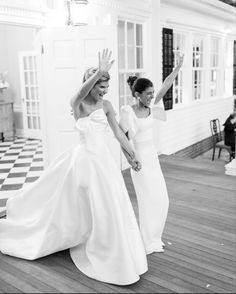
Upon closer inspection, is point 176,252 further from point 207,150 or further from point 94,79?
point 207,150

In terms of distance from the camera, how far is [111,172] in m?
2.74

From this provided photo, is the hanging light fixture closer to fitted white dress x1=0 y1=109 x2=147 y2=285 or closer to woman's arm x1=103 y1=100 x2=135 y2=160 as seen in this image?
woman's arm x1=103 y1=100 x2=135 y2=160

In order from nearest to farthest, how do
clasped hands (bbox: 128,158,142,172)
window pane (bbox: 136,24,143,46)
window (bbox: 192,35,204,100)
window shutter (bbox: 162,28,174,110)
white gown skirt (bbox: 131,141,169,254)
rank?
clasped hands (bbox: 128,158,142,172)
white gown skirt (bbox: 131,141,169,254)
window pane (bbox: 136,24,143,46)
window shutter (bbox: 162,28,174,110)
window (bbox: 192,35,204,100)

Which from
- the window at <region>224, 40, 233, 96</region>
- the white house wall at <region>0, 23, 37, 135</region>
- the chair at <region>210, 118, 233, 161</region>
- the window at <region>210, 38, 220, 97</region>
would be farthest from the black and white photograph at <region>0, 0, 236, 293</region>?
the window at <region>224, 40, 233, 96</region>

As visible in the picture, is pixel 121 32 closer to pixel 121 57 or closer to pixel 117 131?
pixel 121 57

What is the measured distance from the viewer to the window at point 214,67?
32.3 feet

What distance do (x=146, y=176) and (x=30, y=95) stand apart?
658 cm

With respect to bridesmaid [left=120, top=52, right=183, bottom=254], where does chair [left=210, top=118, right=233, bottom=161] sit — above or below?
below

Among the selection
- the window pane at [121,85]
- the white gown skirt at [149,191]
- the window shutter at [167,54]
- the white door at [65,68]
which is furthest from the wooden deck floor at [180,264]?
the window shutter at [167,54]

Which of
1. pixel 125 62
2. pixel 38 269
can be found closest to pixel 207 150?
pixel 125 62

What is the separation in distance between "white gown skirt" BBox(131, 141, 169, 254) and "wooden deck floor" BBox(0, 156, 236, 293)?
29cm

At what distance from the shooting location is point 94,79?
7.98 ft

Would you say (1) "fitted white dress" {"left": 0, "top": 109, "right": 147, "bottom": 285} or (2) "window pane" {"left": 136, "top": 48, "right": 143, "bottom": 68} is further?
(2) "window pane" {"left": 136, "top": 48, "right": 143, "bottom": 68}

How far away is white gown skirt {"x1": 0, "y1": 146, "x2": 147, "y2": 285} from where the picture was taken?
2631mm
